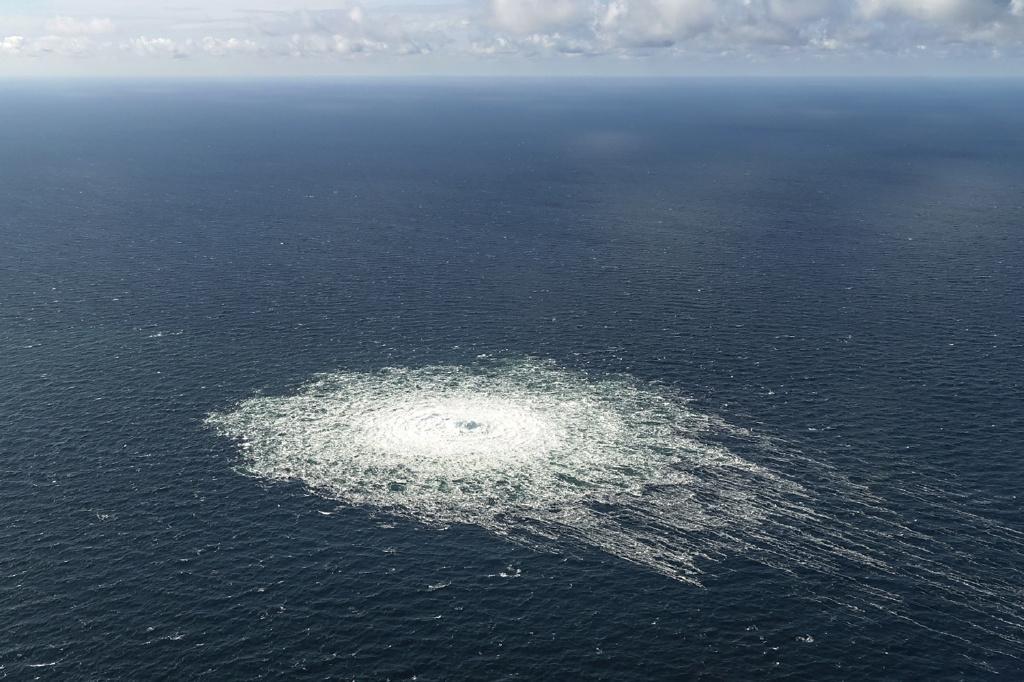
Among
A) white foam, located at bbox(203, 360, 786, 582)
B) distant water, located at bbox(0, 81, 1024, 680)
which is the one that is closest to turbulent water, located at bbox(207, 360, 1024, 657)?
white foam, located at bbox(203, 360, 786, 582)

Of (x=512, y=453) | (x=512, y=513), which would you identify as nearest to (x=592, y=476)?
(x=512, y=453)

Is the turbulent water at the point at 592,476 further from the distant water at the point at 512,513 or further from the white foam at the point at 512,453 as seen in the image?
the distant water at the point at 512,513

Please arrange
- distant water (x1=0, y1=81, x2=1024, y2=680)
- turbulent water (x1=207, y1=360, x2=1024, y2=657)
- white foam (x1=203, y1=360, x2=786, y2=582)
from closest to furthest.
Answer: distant water (x1=0, y1=81, x2=1024, y2=680) → turbulent water (x1=207, y1=360, x2=1024, y2=657) → white foam (x1=203, y1=360, x2=786, y2=582)

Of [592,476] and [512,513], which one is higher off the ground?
[592,476]

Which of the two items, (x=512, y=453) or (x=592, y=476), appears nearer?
(x=592, y=476)

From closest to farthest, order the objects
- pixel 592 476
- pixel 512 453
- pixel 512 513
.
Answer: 1. pixel 512 513
2. pixel 592 476
3. pixel 512 453

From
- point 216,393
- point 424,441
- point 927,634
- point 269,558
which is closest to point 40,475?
point 216,393

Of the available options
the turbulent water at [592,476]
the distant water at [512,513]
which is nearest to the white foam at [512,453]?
the turbulent water at [592,476]

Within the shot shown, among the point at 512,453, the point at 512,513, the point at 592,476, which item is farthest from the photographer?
the point at 512,453

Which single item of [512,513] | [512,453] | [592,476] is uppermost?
[512,453]

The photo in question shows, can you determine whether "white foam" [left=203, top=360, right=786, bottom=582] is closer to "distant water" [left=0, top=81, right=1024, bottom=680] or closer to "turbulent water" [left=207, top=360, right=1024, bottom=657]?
"turbulent water" [left=207, top=360, right=1024, bottom=657]

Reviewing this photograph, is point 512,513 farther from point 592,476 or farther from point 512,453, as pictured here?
point 512,453

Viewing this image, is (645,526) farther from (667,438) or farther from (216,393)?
(216,393)
